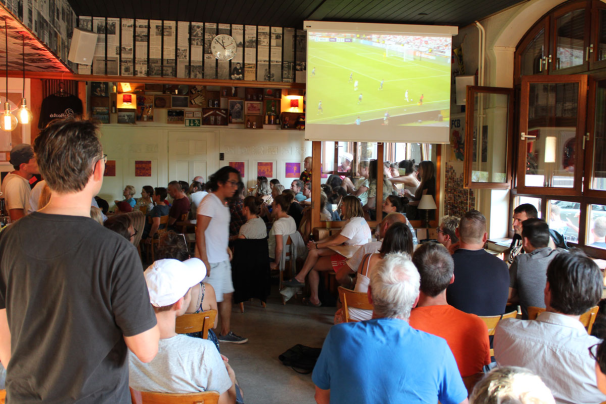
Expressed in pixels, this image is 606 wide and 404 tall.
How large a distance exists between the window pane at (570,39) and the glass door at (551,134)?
26cm

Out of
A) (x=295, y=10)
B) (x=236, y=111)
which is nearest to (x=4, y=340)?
(x=295, y=10)

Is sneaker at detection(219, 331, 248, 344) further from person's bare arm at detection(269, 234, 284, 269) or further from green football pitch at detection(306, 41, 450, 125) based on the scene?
green football pitch at detection(306, 41, 450, 125)

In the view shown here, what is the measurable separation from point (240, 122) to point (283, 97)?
1113mm

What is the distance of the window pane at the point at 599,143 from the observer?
4703 mm

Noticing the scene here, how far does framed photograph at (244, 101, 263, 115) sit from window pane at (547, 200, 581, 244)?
6.59m

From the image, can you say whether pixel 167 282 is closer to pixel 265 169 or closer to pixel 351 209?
pixel 351 209

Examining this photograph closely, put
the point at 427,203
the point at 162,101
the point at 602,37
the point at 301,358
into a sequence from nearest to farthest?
the point at 301,358 < the point at 602,37 < the point at 427,203 < the point at 162,101

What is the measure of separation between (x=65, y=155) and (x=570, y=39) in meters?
5.43

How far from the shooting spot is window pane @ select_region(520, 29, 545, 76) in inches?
215

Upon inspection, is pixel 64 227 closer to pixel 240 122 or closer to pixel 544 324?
pixel 544 324

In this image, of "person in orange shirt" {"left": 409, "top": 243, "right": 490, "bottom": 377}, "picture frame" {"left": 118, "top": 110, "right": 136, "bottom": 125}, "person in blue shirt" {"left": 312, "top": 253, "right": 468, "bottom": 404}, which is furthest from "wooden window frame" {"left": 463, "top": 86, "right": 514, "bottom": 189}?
"picture frame" {"left": 118, "top": 110, "right": 136, "bottom": 125}

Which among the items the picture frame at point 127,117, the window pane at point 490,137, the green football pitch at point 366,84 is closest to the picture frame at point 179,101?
the picture frame at point 127,117

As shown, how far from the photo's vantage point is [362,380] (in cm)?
158

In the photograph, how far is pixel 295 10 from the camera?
588 cm
